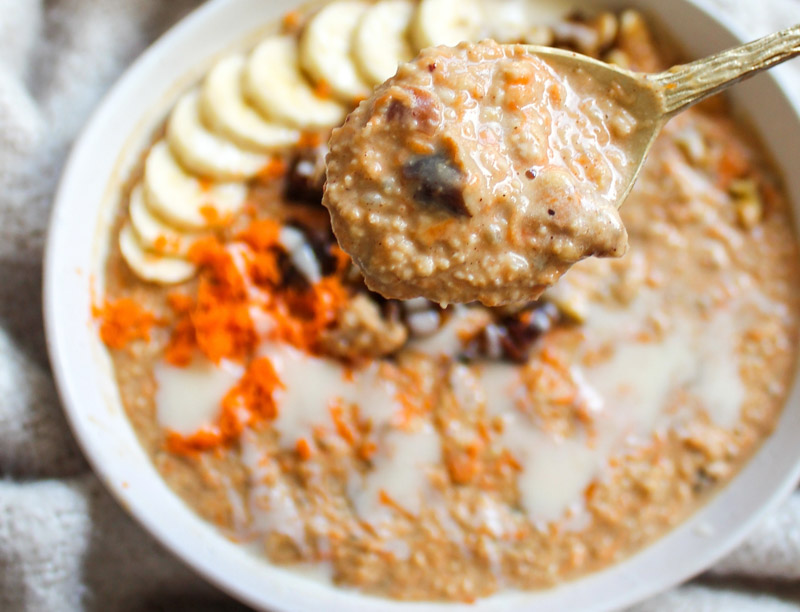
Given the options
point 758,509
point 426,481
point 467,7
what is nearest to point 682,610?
point 758,509

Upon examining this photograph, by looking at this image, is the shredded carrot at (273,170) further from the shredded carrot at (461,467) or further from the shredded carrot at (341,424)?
the shredded carrot at (461,467)

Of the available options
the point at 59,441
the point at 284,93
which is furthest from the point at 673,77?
the point at 59,441

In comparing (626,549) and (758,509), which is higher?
(758,509)

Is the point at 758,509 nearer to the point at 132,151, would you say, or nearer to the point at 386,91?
the point at 386,91

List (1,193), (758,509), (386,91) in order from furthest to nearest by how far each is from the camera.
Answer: (1,193) < (758,509) < (386,91)

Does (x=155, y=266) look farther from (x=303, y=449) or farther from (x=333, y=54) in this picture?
(x=333, y=54)

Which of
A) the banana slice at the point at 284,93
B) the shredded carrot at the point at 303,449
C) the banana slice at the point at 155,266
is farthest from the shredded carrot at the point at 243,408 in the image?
the banana slice at the point at 284,93

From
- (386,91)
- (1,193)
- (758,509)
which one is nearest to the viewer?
(386,91)
